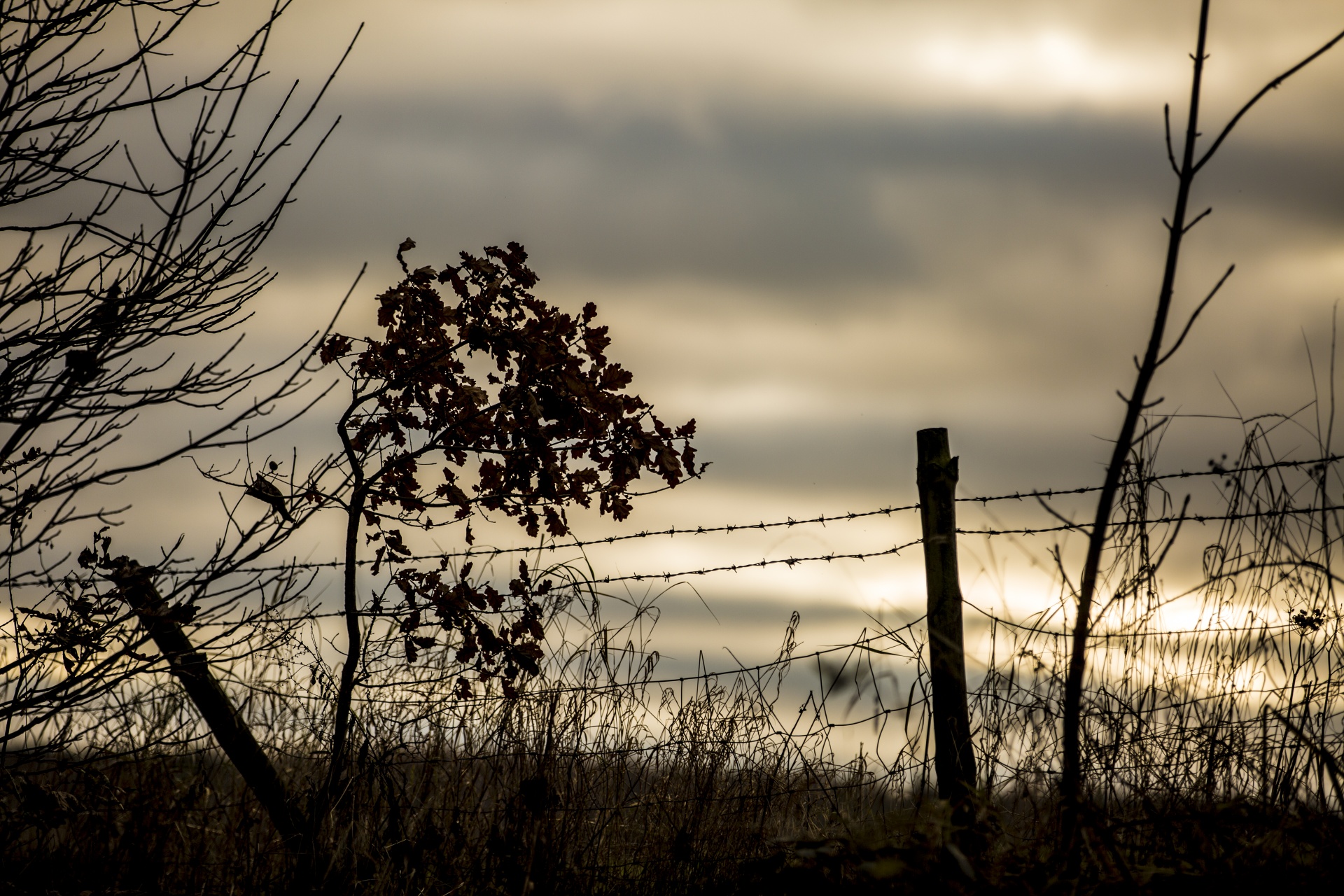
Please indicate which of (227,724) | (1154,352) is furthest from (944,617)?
(227,724)

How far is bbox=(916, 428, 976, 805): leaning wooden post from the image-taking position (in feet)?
13.0

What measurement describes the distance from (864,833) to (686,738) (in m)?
1.62

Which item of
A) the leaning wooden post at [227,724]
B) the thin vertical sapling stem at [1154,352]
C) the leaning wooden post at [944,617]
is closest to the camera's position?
the thin vertical sapling stem at [1154,352]

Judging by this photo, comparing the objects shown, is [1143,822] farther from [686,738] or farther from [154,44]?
[154,44]

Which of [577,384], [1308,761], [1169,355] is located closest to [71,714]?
[577,384]

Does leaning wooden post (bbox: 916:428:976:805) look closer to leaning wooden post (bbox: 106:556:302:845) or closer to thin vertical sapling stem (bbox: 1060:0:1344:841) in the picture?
thin vertical sapling stem (bbox: 1060:0:1344:841)

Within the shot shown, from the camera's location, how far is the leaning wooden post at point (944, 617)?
3951 millimetres

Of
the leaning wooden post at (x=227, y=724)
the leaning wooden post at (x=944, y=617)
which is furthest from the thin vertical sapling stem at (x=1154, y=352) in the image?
the leaning wooden post at (x=227, y=724)

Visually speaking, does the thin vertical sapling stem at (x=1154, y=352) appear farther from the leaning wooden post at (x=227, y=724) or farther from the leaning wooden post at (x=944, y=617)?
the leaning wooden post at (x=227, y=724)

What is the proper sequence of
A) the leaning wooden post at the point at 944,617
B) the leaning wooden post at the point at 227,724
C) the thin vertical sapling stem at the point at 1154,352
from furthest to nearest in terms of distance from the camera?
the leaning wooden post at the point at 227,724, the leaning wooden post at the point at 944,617, the thin vertical sapling stem at the point at 1154,352

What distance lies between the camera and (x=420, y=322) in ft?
14.8

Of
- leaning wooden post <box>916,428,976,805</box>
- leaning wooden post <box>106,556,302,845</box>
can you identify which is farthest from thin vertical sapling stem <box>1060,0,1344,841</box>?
leaning wooden post <box>106,556,302,845</box>

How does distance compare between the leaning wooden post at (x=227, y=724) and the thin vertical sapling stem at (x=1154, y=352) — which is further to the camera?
the leaning wooden post at (x=227, y=724)

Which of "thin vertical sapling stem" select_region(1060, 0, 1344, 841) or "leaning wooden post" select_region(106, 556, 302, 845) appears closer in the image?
"thin vertical sapling stem" select_region(1060, 0, 1344, 841)
